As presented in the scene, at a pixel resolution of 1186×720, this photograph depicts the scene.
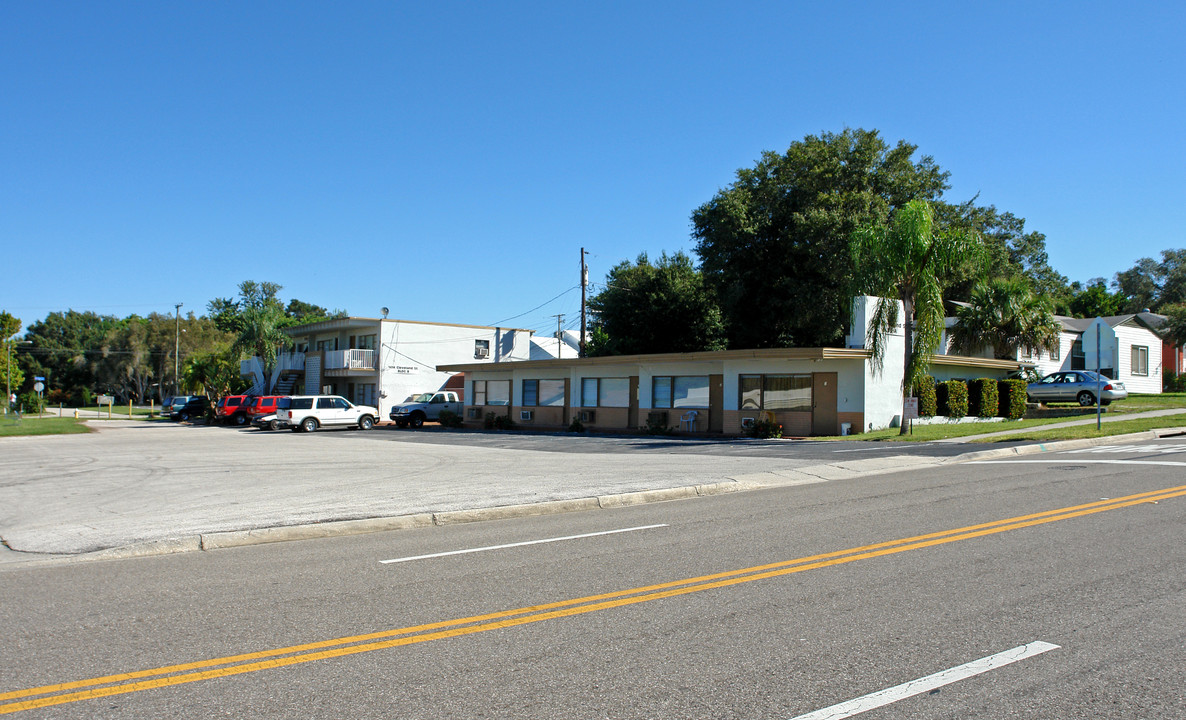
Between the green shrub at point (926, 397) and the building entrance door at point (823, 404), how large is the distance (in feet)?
10.6

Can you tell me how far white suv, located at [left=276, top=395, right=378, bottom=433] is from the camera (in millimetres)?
37438

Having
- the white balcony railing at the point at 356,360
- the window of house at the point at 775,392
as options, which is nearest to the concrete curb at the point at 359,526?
the window of house at the point at 775,392

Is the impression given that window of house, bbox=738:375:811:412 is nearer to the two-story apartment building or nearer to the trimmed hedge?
the trimmed hedge

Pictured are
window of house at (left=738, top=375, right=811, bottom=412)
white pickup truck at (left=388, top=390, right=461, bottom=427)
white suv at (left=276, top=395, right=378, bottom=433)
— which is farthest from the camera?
white pickup truck at (left=388, top=390, right=461, bottom=427)

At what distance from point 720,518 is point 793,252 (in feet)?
111

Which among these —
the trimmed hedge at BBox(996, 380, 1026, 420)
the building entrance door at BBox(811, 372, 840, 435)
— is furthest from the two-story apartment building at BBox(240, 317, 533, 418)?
the trimmed hedge at BBox(996, 380, 1026, 420)

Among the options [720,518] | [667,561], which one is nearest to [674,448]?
[720,518]

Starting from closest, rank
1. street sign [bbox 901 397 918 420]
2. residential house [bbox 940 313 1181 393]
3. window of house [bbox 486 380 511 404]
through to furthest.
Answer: street sign [bbox 901 397 918 420] → window of house [bbox 486 380 511 404] → residential house [bbox 940 313 1181 393]

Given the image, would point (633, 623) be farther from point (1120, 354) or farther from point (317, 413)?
point (1120, 354)

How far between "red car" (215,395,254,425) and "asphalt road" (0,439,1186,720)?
39.5m

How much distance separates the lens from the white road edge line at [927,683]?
13.3 feet

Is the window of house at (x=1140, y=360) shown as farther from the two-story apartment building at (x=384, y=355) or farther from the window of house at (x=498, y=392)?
the two-story apartment building at (x=384, y=355)

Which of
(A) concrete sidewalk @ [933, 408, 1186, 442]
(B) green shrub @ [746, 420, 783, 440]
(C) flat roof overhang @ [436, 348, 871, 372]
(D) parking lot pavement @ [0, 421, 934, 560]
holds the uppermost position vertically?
(C) flat roof overhang @ [436, 348, 871, 372]

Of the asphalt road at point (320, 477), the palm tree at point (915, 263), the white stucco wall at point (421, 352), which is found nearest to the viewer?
the asphalt road at point (320, 477)
